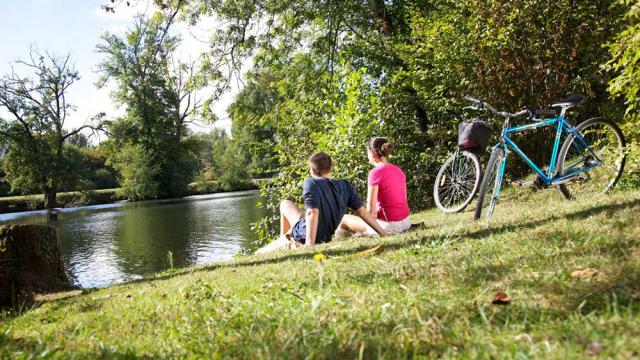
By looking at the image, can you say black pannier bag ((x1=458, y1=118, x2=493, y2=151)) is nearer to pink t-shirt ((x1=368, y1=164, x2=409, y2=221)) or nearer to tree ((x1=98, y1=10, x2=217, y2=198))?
pink t-shirt ((x1=368, y1=164, x2=409, y2=221))

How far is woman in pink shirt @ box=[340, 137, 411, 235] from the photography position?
236 inches

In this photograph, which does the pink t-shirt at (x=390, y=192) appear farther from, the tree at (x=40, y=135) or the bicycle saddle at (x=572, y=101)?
the tree at (x=40, y=135)

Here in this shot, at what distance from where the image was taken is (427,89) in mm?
10531

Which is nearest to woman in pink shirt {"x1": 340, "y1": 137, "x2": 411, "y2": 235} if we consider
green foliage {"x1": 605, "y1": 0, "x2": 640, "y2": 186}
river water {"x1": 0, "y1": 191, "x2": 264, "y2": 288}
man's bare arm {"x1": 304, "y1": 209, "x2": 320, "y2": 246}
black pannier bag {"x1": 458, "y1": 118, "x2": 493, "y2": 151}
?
man's bare arm {"x1": 304, "y1": 209, "x2": 320, "y2": 246}

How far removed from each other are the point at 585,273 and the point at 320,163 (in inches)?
151

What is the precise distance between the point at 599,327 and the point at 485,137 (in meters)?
4.47

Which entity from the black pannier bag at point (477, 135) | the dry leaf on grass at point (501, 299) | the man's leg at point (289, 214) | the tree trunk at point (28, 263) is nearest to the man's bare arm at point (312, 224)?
the man's leg at point (289, 214)

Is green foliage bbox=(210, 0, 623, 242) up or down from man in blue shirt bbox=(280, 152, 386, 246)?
up

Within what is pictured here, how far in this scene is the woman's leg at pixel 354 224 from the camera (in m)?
6.40

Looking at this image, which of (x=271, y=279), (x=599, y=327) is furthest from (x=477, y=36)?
(x=599, y=327)

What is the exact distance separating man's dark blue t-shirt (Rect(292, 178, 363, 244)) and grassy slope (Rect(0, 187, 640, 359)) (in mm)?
1822

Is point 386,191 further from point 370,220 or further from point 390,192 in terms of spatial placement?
point 370,220

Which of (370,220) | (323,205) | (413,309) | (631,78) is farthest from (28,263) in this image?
(631,78)

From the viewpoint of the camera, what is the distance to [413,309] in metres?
2.24
